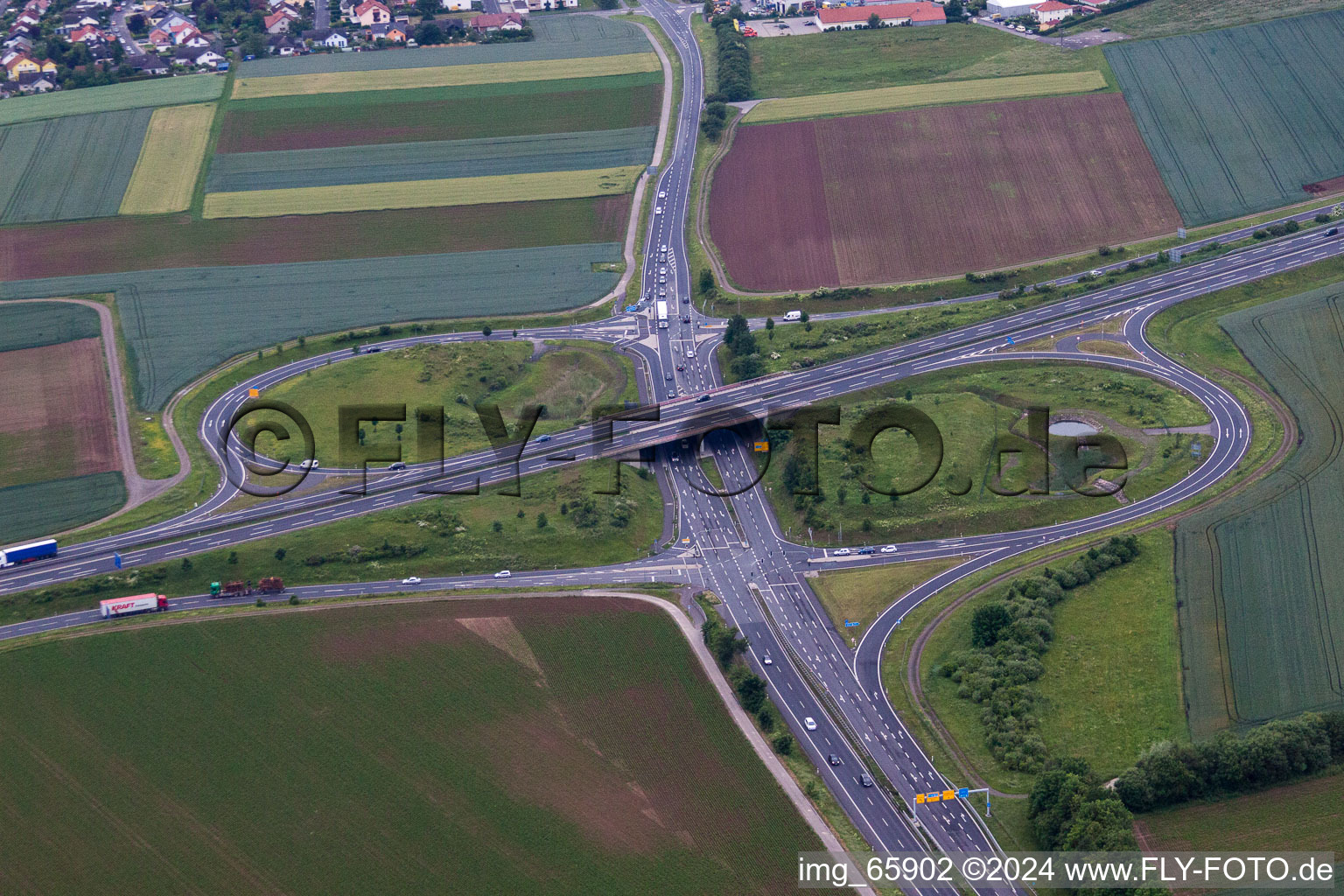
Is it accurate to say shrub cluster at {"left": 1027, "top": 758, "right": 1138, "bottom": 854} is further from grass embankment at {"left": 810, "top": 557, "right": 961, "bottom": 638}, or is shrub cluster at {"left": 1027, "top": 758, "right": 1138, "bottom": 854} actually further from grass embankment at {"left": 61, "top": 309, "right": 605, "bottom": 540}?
grass embankment at {"left": 61, "top": 309, "right": 605, "bottom": 540}

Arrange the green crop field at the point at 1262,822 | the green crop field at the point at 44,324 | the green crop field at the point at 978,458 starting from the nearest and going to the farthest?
the green crop field at the point at 1262,822 → the green crop field at the point at 978,458 → the green crop field at the point at 44,324

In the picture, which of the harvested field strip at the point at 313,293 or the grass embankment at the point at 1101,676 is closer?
the grass embankment at the point at 1101,676

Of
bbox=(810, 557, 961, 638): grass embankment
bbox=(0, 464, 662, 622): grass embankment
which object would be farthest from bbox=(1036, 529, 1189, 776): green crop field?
bbox=(0, 464, 662, 622): grass embankment

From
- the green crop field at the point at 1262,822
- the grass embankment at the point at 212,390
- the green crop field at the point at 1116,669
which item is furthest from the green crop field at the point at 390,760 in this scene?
the green crop field at the point at 1262,822

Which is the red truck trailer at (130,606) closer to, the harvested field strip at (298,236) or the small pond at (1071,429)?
the harvested field strip at (298,236)

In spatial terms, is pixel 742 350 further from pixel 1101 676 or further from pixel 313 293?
pixel 1101 676

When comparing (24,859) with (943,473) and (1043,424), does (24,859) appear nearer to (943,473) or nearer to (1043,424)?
(943,473)
